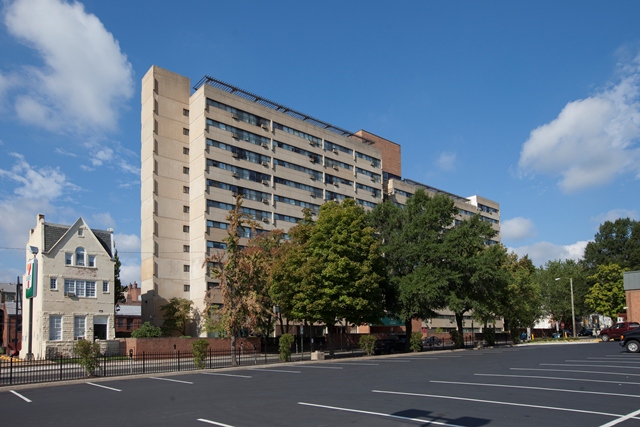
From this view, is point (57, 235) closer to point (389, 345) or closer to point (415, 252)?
point (389, 345)

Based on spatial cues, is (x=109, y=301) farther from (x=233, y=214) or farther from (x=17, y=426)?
(x=17, y=426)

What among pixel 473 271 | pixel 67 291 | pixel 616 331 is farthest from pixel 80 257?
pixel 616 331

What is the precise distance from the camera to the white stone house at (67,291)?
47.2 meters

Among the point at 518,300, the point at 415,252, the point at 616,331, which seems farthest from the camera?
the point at 518,300

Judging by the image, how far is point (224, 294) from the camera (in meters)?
34.8

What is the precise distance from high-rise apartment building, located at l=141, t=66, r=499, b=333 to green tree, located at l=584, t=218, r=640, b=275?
195ft

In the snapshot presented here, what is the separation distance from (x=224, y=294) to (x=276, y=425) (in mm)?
23542

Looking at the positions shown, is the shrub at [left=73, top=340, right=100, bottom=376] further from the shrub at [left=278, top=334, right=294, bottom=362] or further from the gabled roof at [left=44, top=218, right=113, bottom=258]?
the gabled roof at [left=44, top=218, right=113, bottom=258]

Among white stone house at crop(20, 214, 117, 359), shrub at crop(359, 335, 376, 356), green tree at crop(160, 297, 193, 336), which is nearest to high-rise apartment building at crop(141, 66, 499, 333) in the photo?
green tree at crop(160, 297, 193, 336)

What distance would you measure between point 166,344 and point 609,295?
2682 inches

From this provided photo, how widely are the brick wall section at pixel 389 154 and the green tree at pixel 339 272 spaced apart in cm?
5849

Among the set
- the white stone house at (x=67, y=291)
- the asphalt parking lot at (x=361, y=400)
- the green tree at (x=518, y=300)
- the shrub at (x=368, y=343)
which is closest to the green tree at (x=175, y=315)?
the white stone house at (x=67, y=291)

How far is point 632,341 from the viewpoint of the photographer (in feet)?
107

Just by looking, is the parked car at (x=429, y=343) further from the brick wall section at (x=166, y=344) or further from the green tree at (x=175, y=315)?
the green tree at (x=175, y=315)
